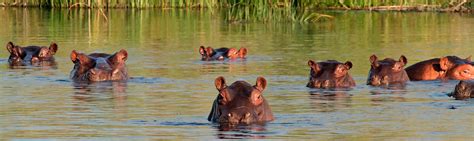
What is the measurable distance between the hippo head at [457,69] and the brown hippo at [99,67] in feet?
13.1

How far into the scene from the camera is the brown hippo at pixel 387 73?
16.5 metres

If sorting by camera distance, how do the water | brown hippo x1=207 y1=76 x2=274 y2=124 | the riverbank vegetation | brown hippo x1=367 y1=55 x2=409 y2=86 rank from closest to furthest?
brown hippo x1=207 y1=76 x2=274 y2=124, the water, brown hippo x1=367 y1=55 x2=409 y2=86, the riverbank vegetation

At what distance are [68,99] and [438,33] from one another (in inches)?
587

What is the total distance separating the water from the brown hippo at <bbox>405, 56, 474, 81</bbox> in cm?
33

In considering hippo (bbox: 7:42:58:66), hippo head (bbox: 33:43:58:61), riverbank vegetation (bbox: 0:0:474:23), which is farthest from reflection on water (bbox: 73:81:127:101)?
riverbank vegetation (bbox: 0:0:474:23)

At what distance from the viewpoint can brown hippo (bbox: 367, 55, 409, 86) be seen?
1645cm

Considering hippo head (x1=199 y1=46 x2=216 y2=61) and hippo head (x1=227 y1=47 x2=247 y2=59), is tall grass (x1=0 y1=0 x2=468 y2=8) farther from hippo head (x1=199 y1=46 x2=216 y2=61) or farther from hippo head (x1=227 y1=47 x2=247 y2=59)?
hippo head (x1=199 y1=46 x2=216 y2=61)

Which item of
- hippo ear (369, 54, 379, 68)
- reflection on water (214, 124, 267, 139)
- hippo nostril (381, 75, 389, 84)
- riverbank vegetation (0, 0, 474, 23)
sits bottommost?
reflection on water (214, 124, 267, 139)

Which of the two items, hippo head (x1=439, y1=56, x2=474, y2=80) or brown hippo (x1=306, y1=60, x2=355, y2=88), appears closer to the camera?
brown hippo (x1=306, y1=60, x2=355, y2=88)

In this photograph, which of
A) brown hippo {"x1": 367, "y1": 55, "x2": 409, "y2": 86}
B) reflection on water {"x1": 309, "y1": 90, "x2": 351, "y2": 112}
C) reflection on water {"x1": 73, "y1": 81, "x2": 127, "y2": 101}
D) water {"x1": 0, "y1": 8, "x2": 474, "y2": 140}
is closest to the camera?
water {"x1": 0, "y1": 8, "x2": 474, "y2": 140}

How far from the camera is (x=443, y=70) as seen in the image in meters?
17.2

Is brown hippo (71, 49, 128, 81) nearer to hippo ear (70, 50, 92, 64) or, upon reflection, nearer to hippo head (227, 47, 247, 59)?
hippo ear (70, 50, 92, 64)

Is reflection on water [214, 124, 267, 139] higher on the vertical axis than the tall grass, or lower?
lower

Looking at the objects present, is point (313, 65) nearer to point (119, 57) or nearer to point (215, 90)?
point (215, 90)
